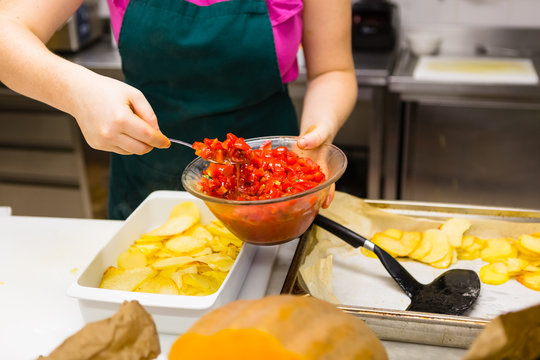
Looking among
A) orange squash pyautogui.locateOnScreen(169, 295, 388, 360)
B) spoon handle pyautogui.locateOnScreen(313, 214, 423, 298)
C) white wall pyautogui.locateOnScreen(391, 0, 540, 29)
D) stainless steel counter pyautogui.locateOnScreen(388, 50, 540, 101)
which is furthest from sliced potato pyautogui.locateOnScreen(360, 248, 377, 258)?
white wall pyautogui.locateOnScreen(391, 0, 540, 29)

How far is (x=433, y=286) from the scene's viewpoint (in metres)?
1.10

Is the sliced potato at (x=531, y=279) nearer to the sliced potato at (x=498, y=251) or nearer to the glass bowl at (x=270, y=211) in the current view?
the sliced potato at (x=498, y=251)

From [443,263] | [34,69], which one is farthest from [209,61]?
[443,263]

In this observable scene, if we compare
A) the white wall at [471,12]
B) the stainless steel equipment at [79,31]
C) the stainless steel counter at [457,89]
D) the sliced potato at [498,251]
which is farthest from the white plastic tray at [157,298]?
the white wall at [471,12]

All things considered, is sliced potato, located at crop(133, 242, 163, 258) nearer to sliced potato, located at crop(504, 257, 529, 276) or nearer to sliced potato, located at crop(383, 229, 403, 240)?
sliced potato, located at crop(383, 229, 403, 240)

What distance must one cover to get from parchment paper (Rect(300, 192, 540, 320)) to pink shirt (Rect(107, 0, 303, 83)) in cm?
44

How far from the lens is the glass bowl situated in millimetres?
980

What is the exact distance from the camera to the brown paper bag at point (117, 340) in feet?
2.14

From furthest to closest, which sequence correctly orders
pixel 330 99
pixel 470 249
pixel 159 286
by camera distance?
pixel 330 99
pixel 470 249
pixel 159 286

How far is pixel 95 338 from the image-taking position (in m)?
0.65

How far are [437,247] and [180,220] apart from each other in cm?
57

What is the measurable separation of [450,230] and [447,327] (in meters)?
0.40

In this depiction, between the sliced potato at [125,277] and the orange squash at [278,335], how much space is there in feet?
1.23

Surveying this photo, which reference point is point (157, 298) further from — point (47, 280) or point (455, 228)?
point (455, 228)
